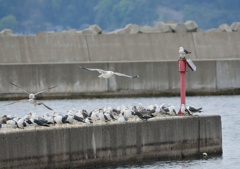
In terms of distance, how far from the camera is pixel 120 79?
45031mm

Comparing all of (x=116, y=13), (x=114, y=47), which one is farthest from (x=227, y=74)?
(x=116, y=13)

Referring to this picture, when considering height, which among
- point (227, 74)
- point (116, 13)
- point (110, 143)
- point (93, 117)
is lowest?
point (110, 143)

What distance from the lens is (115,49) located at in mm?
51000

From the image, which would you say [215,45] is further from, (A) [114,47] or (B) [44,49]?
(B) [44,49]

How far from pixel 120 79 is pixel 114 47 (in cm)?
620

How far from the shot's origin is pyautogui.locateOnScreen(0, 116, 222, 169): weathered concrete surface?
22609mm

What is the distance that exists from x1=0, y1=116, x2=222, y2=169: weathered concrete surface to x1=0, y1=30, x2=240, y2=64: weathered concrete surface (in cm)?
2290

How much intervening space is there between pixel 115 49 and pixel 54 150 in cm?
2785

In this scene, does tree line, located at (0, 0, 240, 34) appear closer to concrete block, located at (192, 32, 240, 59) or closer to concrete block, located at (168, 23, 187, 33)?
concrete block, located at (168, 23, 187, 33)

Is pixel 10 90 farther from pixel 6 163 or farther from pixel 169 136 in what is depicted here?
pixel 6 163

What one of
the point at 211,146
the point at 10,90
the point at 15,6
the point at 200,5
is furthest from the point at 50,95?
the point at 200,5

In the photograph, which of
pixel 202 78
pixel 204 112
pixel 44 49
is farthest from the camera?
pixel 44 49

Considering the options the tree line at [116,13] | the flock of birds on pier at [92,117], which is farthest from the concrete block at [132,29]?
the tree line at [116,13]

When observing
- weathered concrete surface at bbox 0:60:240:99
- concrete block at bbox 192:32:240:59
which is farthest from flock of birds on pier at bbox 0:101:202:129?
concrete block at bbox 192:32:240:59
